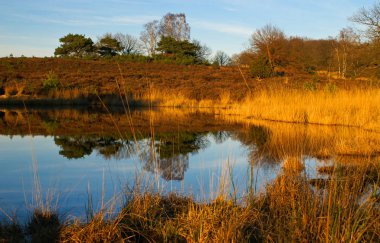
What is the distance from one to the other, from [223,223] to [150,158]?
92.4 inches

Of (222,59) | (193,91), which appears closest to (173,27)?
(222,59)

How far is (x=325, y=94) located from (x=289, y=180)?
318 inches

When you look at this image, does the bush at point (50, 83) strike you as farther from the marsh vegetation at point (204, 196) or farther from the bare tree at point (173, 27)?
the bare tree at point (173, 27)

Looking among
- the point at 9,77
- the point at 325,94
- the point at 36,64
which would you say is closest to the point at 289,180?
the point at 325,94

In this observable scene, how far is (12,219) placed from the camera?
11.0 feet

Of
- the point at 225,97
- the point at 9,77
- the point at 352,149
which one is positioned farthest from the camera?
the point at 9,77

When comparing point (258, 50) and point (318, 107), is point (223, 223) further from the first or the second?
point (258, 50)

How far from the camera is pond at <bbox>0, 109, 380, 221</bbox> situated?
13.5 feet

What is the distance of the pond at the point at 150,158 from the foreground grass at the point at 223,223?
8.7 inches

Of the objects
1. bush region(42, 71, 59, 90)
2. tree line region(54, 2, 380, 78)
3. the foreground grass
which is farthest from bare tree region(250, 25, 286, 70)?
the foreground grass

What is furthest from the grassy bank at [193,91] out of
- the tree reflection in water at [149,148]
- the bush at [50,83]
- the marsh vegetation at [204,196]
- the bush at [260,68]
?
the bush at [260,68]

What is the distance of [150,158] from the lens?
522cm

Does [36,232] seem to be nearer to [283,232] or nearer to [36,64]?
[283,232]

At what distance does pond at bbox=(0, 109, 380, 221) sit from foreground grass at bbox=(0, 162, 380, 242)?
222mm
